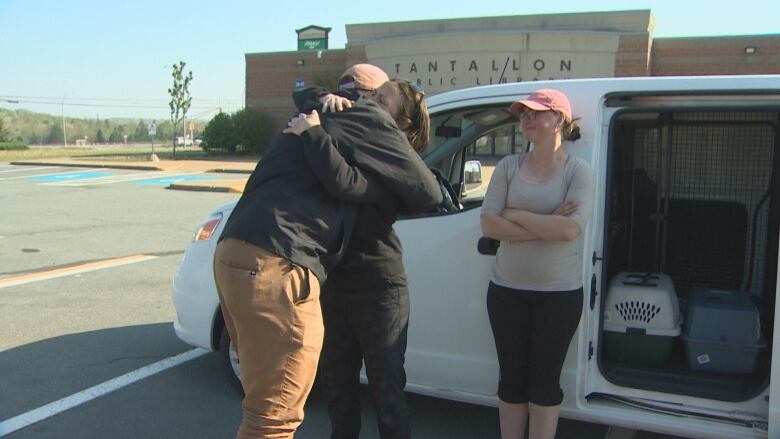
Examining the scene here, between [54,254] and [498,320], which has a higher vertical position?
[498,320]

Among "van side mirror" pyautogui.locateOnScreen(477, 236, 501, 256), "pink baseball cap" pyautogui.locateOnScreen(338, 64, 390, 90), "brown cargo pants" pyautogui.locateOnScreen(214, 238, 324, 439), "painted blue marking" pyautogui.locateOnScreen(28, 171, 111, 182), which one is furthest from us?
"painted blue marking" pyautogui.locateOnScreen(28, 171, 111, 182)

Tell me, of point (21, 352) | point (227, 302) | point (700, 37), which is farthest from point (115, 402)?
point (700, 37)

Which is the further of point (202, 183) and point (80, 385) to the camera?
point (202, 183)

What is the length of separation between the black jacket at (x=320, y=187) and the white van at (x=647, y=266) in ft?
3.43

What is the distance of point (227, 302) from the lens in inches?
86.7

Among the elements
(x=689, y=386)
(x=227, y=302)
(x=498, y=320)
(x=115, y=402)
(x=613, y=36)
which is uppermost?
(x=613, y=36)

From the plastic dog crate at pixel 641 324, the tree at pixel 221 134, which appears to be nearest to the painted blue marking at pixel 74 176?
the tree at pixel 221 134

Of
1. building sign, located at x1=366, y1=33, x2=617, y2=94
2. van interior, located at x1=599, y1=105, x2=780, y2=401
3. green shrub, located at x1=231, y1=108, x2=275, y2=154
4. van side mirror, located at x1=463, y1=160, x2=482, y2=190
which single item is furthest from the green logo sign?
van interior, located at x1=599, y1=105, x2=780, y2=401

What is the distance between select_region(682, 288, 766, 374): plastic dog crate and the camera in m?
3.24

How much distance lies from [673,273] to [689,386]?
3.95ft

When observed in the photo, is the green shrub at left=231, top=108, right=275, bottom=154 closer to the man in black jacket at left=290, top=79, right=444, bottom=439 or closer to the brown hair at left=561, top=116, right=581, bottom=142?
the brown hair at left=561, top=116, right=581, bottom=142

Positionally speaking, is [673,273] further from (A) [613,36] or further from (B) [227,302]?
(A) [613,36]

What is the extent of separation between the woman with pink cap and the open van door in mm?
213

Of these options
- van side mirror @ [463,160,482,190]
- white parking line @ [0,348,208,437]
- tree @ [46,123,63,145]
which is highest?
tree @ [46,123,63,145]
